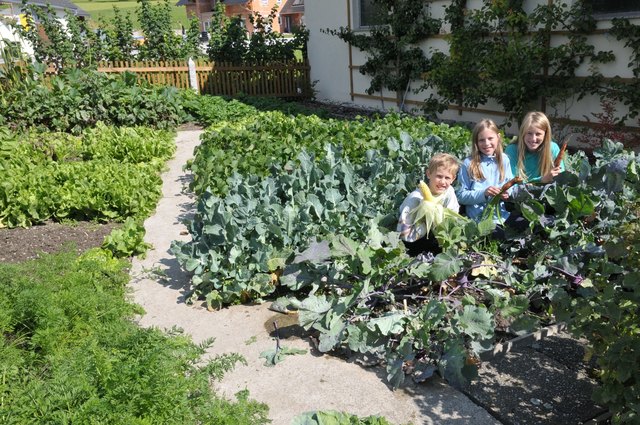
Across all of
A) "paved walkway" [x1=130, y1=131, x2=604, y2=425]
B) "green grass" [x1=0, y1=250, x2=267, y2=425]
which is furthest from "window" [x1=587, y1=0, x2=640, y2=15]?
"green grass" [x1=0, y1=250, x2=267, y2=425]

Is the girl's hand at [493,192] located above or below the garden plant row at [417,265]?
above

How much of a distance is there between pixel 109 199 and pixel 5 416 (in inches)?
144

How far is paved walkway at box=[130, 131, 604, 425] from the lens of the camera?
2.70m

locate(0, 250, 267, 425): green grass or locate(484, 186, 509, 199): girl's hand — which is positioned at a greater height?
locate(484, 186, 509, 199): girl's hand

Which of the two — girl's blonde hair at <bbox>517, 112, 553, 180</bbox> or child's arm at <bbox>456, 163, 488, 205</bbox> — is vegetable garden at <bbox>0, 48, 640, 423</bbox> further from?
child's arm at <bbox>456, 163, 488, 205</bbox>

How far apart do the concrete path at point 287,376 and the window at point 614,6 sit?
22.2 feet

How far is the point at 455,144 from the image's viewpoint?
18.3 ft

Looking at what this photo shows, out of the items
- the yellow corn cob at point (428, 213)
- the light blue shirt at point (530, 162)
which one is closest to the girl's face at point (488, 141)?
the light blue shirt at point (530, 162)

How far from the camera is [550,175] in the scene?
4.02m

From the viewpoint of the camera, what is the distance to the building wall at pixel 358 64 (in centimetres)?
808

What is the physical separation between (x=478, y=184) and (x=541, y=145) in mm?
626

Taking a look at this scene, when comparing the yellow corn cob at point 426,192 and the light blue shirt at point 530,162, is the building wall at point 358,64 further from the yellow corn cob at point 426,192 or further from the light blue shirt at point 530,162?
the yellow corn cob at point 426,192

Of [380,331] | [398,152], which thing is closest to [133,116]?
[398,152]

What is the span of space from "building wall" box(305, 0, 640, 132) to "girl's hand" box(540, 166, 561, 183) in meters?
4.70
